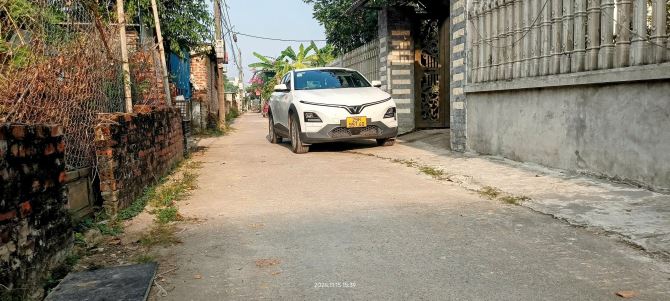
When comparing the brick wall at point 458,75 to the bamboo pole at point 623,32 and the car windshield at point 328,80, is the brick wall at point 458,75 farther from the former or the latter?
the bamboo pole at point 623,32

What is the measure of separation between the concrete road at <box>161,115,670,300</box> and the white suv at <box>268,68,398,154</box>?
3.05 m

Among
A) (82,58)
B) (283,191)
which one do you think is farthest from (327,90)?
(82,58)

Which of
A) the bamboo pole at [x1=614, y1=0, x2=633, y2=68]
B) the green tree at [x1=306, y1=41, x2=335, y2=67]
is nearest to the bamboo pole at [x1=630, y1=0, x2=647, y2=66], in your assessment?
the bamboo pole at [x1=614, y1=0, x2=633, y2=68]

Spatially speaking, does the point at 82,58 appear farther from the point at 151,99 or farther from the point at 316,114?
the point at 316,114

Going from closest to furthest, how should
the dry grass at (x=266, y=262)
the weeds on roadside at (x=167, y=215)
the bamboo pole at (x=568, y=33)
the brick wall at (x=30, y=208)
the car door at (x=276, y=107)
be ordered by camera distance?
1. the brick wall at (x=30, y=208)
2. the dry grass at (x=266, y=262)
3. the weeds on roadside at (x=167, y=215)
4. the bamboo pole at (x=568, y=33)
5. the car door at (x=276, y=107)

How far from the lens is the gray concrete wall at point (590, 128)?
4.51 metres

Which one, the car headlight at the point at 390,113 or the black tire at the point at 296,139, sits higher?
the car headlight at the point at 390,113

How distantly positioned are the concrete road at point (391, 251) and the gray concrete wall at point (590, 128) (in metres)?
1.37

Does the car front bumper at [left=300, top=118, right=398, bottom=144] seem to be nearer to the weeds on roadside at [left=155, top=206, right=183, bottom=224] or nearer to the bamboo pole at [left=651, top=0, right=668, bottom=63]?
the weeds on roadside at [left=155, top=206, right=183, bottom=224]

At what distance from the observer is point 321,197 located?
197 inches

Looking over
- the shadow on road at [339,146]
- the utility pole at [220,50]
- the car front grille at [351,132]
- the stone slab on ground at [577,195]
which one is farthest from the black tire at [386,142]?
Result: the utility pole at [220,50]

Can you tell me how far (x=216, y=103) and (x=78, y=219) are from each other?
1890 centimetres

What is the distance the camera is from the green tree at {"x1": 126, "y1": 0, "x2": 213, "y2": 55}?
37.8ft

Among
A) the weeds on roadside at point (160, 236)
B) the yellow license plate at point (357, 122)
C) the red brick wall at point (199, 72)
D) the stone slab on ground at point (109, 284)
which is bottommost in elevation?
the stone slab on ground at point (109, 284)
